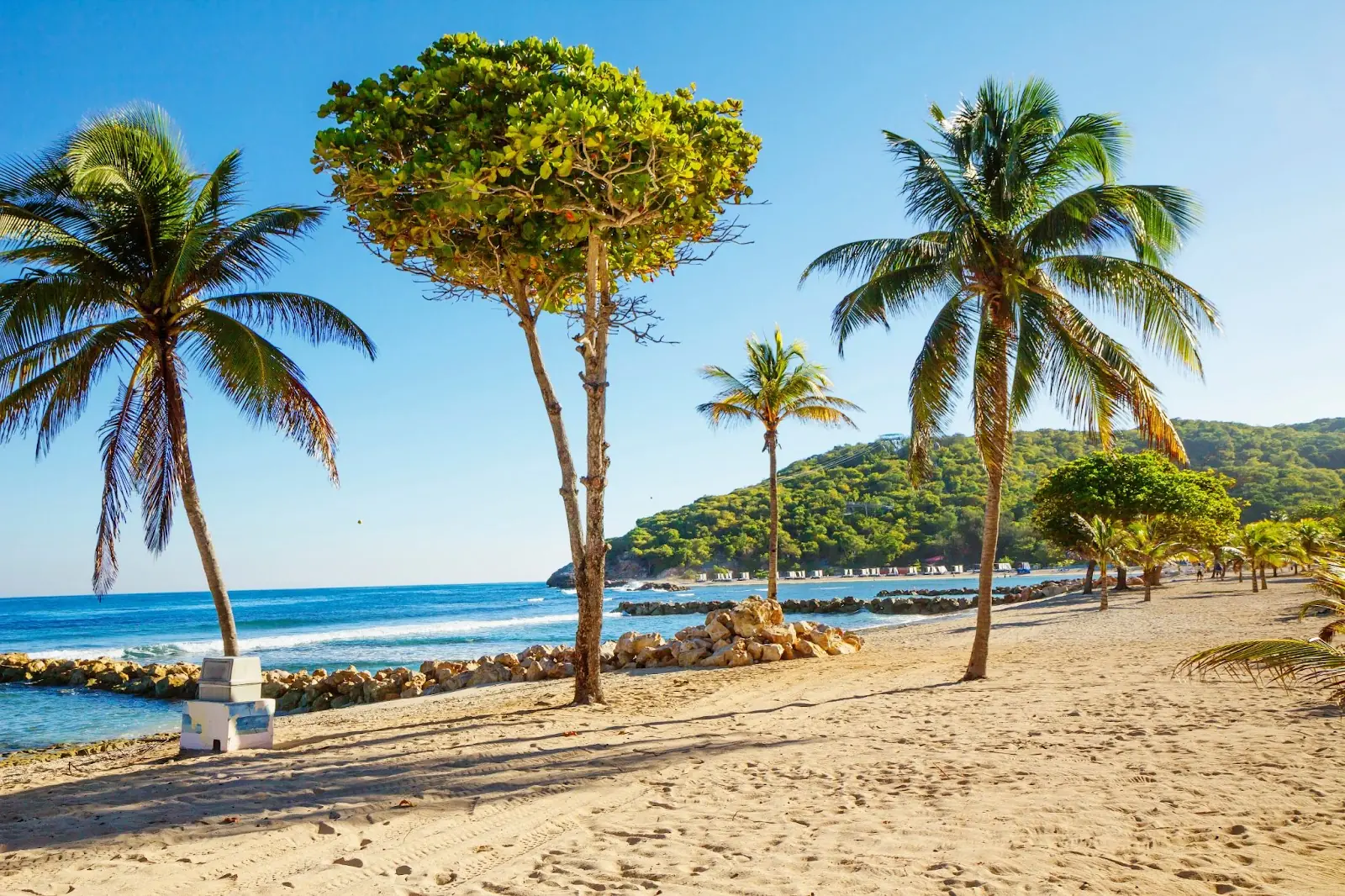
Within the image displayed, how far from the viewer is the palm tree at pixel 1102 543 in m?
25.3

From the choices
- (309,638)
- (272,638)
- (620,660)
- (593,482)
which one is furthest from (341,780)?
(272,638)

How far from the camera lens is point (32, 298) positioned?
9461 mm

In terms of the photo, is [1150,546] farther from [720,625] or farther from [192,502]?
[192,502]

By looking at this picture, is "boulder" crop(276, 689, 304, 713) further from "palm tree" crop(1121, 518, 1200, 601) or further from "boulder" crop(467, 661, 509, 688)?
"palm tree" crop(1121, 518, 1200, 601)

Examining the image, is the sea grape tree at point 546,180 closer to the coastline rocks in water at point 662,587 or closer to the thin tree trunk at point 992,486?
the thin tree trunk at point 992,486

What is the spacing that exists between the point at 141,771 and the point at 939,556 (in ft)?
295

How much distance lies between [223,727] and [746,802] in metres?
5.25

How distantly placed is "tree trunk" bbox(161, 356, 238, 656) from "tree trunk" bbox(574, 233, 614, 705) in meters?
4.24

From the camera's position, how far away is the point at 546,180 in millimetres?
9109

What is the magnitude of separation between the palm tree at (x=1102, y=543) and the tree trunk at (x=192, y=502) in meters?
22.4

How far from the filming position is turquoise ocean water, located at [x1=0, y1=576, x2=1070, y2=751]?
15680 millimetres

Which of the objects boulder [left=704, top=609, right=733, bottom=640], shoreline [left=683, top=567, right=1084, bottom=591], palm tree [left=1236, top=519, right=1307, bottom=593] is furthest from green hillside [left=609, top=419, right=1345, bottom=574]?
boulder [left=704, top=609, right=733, bottom=640]

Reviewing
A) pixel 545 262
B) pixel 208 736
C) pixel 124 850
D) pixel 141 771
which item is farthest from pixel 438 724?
pixel 545 262

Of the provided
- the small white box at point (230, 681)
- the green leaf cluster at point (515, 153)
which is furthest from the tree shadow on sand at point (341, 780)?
the green leaf cluster at point (515, 153)
